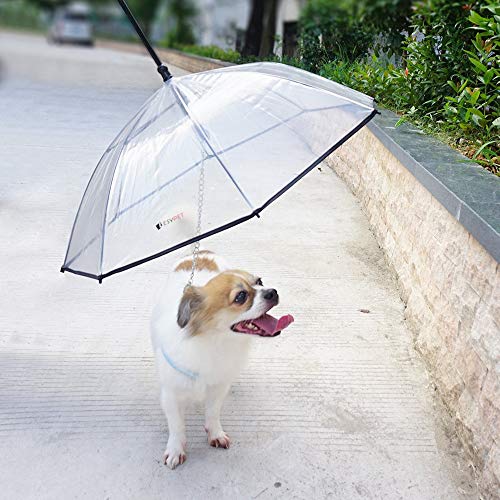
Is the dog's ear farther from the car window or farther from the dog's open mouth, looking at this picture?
the car window

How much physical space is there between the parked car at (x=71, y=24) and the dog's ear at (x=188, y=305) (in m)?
1.16

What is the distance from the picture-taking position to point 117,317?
142 inches

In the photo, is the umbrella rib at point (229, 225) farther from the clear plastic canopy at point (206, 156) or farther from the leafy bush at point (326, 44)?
the leafy bush at point (326, 44)

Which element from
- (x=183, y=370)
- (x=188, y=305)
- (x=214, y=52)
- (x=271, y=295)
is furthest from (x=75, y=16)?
(x=214, y=52)

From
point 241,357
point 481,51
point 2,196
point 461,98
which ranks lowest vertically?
point 2,196

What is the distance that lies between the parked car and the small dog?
115 cm

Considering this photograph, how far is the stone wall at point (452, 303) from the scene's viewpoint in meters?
2.34

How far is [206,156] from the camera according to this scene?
2.40m

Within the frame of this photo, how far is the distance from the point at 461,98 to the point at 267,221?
204cm

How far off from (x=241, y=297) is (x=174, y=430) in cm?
73

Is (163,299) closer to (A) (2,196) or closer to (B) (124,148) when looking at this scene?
(B) (124,148)

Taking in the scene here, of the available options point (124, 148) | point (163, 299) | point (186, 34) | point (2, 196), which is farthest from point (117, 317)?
point (186, 34)

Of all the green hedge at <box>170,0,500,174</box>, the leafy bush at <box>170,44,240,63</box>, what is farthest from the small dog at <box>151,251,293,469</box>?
the leafy bush at <box>170,44,240,63</box>

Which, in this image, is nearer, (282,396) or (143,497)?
(143,497)
